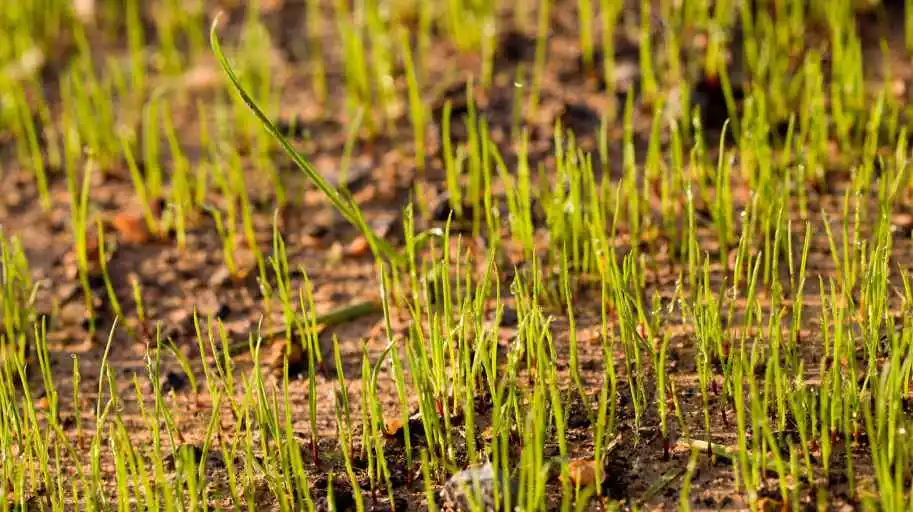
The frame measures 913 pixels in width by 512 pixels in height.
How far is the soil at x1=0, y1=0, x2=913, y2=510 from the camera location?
2.21 meters

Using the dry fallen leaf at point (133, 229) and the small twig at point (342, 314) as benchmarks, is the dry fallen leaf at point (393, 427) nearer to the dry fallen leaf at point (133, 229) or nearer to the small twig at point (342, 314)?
the small twig at point (342, 314)

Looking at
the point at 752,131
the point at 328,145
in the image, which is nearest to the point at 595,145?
the point at 752,131

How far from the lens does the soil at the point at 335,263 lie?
7.25 feet

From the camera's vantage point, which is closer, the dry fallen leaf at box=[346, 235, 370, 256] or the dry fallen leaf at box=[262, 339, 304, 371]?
the dry fallen leaf at box=[262, 339, 304, 371]

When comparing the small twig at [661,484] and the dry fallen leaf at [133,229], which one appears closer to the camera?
the small twig at [661,484]

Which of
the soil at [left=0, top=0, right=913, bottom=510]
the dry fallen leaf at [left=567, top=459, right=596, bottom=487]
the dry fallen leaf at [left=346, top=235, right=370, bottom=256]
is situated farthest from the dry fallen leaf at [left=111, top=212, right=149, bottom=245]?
the dry fallen leaf at [left=567, top=459, right=596, bottom=487]

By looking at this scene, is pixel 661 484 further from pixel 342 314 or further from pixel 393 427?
pixel 342 314

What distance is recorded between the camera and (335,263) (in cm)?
288

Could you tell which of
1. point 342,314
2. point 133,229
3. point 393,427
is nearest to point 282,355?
point 342,314

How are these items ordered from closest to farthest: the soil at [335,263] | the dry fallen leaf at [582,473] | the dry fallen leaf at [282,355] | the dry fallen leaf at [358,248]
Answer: the dry fallen leaf at [582,473], the soil at [335,263], the dry fallen leaf at [282,355], the dry fallen leaf at [358,248]

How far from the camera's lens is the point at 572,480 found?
6.91 ft

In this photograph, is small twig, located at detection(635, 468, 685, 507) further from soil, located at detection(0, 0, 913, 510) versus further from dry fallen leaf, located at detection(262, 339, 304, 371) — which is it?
dry fallen leaf, located at detection(262, 339, 304, 371)

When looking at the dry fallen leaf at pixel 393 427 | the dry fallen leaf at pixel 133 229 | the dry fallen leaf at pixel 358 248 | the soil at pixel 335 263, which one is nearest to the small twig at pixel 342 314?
the soil at pixel 335 263

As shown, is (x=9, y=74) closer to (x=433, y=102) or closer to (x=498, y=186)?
(x=433, y=102)
